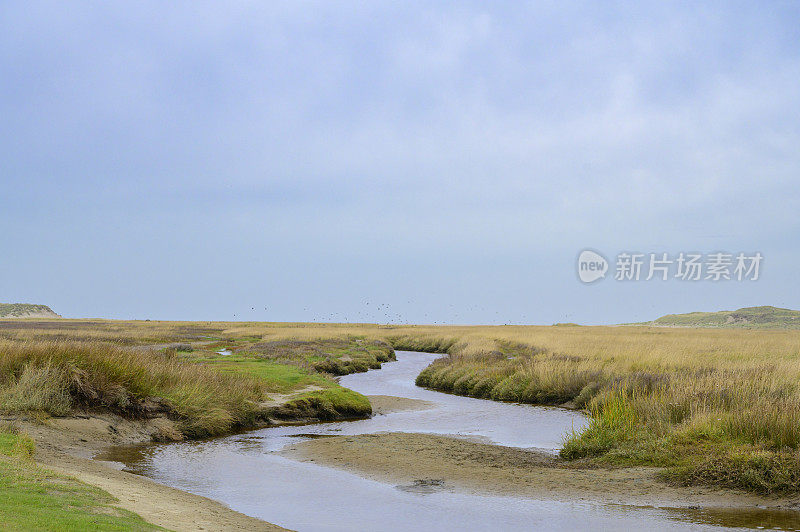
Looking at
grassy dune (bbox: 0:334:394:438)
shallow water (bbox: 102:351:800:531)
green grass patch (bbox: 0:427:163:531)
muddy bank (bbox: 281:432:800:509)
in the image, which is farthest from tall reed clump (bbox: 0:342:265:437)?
green grass patch (bbox: 0:427:163:531)

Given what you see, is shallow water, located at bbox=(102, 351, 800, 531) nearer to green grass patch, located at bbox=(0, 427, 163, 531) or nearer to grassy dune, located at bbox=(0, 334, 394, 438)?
grassy dune, located at bbox=(0, 334, 394, 438)

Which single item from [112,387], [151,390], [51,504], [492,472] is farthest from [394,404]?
[51,504]

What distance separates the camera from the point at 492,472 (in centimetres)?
1361

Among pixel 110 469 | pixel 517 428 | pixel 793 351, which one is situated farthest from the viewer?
pixel 793 351

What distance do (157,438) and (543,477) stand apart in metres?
10.2

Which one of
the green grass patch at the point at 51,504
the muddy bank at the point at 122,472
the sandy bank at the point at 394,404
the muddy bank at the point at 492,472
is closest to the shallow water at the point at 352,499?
the muddy bank at the point at 492,472

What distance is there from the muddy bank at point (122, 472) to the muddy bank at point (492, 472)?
159 inches

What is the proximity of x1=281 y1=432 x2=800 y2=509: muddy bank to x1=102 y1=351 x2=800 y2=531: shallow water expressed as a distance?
430mm

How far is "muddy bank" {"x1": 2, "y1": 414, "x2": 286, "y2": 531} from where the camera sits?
911cm

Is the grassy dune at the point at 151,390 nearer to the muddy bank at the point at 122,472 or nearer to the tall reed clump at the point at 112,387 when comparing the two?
the tall reed clump at the point at 112,387

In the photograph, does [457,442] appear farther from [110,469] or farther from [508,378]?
[508,378]

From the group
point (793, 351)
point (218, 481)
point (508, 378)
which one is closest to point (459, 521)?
point (218, 481)

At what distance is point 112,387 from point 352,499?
9444 millimetres

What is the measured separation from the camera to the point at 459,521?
33.3 feet
